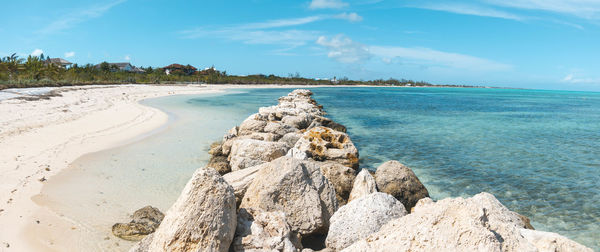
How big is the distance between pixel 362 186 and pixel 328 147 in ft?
12.1

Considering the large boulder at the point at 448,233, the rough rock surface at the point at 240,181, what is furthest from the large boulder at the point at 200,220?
the rough rock surface at the point at 240,181

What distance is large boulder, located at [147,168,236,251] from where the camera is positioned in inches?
155

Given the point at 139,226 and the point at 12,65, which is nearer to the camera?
the point at 139,226

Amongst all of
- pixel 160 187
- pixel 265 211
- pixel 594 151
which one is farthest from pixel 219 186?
pixel 594 151

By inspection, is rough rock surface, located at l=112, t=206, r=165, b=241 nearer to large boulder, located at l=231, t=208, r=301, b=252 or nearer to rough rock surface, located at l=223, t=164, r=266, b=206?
rough rock surface, located at l=223, t=164, r=266, b=206

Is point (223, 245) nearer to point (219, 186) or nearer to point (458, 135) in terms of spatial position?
point (219, 186)

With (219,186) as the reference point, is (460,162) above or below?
below

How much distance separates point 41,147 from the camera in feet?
36.4

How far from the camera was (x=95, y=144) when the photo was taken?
12266 mm

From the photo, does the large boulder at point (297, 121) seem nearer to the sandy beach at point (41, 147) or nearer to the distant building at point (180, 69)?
the sandy beach at point (41, 147)

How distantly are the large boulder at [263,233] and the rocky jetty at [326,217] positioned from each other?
0.04 ft

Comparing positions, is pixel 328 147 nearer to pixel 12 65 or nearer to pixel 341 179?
pixel 341 179

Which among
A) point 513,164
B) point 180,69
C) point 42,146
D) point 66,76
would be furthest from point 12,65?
point 180,69

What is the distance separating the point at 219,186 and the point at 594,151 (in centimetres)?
1711
